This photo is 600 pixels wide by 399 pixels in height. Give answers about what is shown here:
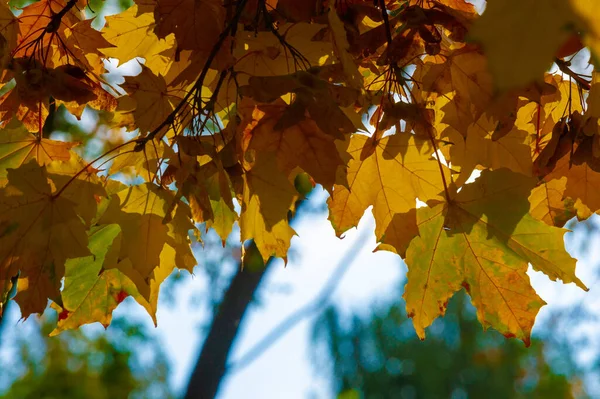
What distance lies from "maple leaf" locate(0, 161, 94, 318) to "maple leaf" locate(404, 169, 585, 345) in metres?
0.50

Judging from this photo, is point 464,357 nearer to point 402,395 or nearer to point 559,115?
point 402,395

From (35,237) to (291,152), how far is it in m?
0.36

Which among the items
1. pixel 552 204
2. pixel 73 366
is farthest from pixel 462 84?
pixel 73 366

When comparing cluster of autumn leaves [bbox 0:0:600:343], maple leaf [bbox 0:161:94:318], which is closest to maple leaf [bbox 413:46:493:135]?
cluster of autumn leaves [bbox 0:0:600:343]

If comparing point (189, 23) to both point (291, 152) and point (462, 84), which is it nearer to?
point (291, 152)

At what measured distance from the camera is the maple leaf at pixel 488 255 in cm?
89

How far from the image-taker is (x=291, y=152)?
2.63 ft

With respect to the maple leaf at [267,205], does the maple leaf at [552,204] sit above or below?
below

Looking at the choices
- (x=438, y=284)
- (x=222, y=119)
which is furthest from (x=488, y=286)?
(x=222, y=119)

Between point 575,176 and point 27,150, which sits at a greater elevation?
point 27,150

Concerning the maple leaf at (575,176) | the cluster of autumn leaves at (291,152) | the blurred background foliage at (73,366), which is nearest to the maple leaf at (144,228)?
the cluster of autumn leaves at (291,152)

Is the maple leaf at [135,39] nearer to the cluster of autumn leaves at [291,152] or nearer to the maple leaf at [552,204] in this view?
the cluster of autumn leaves at [291,152]

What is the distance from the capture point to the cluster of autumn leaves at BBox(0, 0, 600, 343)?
0.83 m

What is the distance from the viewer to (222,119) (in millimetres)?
1091
